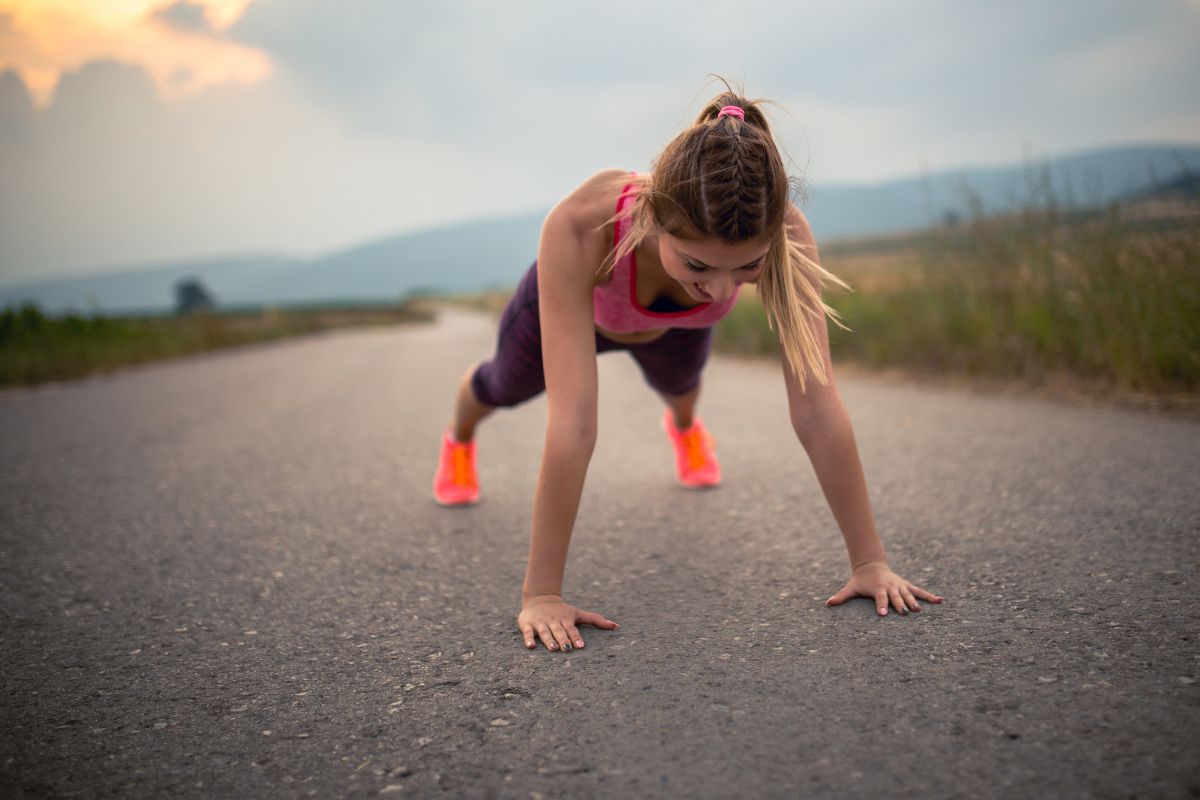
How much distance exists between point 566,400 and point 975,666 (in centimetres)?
107

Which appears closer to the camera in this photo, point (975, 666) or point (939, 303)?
point (975, 666)

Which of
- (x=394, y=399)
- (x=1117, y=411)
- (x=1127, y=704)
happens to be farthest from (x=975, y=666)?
(x=394, y=399)

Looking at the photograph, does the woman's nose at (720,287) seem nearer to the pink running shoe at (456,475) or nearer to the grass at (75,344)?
the pink running shoe at (456,475)

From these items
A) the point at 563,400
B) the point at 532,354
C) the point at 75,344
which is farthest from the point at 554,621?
the point at 75,344

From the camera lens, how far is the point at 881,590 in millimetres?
1909

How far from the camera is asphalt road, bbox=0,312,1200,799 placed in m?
1.30

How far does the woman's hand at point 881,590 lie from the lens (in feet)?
A: 6.13

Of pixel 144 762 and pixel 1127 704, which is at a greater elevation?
pixel 1127 704

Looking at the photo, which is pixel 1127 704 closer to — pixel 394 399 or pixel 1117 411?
pixel 1117 411

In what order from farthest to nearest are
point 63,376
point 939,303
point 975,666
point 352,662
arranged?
1. point 63,376
2. point 939,303
3. point 352,662
4. point 975,666

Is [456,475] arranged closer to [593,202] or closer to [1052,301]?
[593,202]

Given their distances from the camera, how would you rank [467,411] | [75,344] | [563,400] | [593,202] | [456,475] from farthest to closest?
[75,344] → [456,475] → [467,411] → [593,202] → [563,400]

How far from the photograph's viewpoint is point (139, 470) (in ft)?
13.8

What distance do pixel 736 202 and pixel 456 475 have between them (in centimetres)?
209
